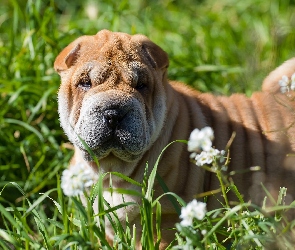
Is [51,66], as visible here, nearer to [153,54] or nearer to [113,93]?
[153,54]

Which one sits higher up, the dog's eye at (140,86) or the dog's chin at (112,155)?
the dog's eye at (140,86)

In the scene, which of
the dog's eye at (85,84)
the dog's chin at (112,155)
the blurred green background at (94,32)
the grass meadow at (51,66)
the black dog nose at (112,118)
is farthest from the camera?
the blurred green background at (94,32)

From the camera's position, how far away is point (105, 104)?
3604 millimetres

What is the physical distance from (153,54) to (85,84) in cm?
50

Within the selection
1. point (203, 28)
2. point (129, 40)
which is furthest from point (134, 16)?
point (129, 40)

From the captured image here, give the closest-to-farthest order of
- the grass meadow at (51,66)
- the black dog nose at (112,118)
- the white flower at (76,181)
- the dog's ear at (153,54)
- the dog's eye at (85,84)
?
the white flower at (76,181)
the black dog nose at (112,118)
the dog's eye at (85,84)
the dog's ear at (153,54)
the grass meadow at (51,66)

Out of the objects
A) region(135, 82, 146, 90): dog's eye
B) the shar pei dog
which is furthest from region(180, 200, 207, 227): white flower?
region(135, 82, 146, 90): dog's eye

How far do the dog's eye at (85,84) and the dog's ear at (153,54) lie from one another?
0.43 metres

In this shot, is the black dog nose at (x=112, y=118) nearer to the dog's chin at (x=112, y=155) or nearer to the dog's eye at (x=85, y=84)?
the dog's chin at (x=112, y=155)

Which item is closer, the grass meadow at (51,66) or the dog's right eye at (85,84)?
the dog's right eye at (85,84)

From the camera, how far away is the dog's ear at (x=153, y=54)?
13.2 feet

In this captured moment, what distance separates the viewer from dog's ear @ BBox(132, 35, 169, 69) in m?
4.02

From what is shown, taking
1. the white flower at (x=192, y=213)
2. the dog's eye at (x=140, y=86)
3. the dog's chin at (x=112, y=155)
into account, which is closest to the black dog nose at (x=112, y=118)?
the dog's chin at (x=112, y=155)

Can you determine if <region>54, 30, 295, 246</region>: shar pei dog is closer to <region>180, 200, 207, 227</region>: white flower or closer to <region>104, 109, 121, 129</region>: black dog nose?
<region>104, 109, 121, 129</region>: black dog nose
